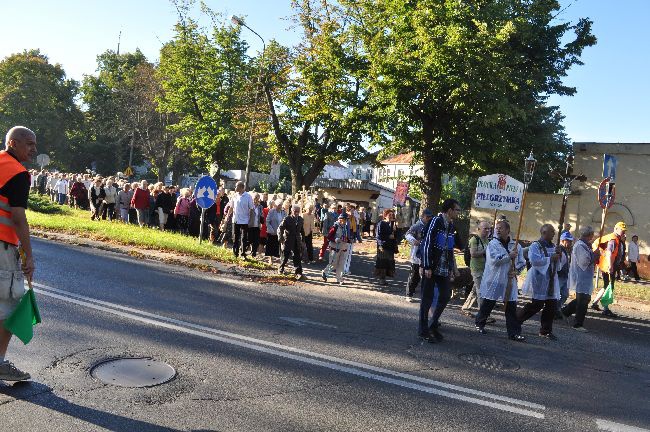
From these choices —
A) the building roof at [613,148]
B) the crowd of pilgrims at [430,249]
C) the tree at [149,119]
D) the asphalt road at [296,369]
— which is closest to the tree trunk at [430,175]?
A: the crowd of pilgrims at [430,249]

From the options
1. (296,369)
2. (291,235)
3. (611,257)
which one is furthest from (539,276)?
(291,235)

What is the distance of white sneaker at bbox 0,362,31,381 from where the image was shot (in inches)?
177

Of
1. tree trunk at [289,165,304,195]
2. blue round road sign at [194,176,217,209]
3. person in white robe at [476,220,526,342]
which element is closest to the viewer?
person in white robe at [476,220,526,342]

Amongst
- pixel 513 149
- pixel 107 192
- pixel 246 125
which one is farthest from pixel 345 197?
pixel 107 192

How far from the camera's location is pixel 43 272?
32.3ft

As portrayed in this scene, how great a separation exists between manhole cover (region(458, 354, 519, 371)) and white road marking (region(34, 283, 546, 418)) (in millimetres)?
1162

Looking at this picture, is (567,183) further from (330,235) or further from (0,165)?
(0,165)

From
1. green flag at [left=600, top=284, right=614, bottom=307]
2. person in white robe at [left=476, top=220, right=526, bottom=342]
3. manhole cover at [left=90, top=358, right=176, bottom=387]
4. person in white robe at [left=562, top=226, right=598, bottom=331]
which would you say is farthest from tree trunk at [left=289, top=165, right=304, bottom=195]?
manhole cover at [left=90, top=358, right=176, bottom=387]

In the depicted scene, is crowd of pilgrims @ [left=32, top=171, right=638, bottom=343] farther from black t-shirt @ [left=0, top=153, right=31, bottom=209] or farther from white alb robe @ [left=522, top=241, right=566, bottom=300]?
black t-shirt @ [left=0, top=153, right=31, bottom=209]

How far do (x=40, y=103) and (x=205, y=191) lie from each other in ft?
168

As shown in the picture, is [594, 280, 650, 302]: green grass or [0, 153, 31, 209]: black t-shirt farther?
[594, 280, 650, 302]: green grass

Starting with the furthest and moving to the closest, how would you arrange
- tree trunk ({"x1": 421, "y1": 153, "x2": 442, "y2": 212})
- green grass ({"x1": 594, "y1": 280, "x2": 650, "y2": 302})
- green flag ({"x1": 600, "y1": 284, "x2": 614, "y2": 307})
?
1. tree trunk ({"x1": 421, "y1": 153, "x2": 442, "y2": 212})
2. green grass ({"x1": 594, "y1": 280, "x2": 650, "y2": 302})
3. green flag ({"x1": 600, "y1": 284, "x2": 614, "y2": 307})

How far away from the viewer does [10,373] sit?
452 centimetres

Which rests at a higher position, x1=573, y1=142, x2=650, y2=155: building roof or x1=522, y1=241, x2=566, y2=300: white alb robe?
Result: x1=573, y1=142, x2=650, y2=155: building roof
